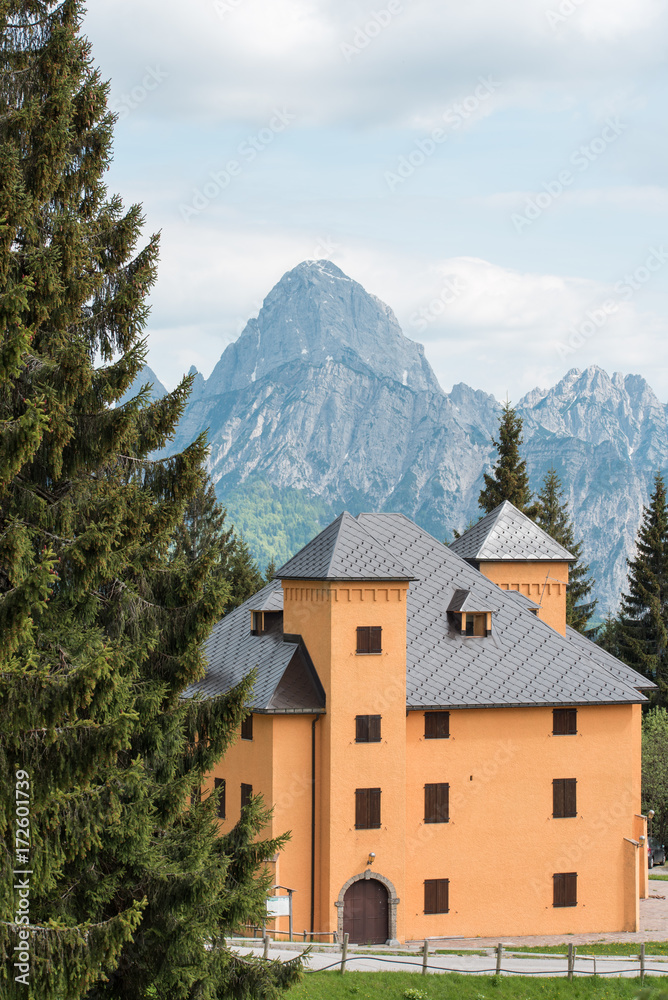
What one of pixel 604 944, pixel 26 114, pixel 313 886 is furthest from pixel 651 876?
pixel 26 114

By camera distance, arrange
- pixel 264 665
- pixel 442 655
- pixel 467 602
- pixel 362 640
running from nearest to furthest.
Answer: pixel 362 640 → pixel 264 665 → pixel 442 655 → pixel 467 602

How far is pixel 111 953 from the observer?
13.3 metres

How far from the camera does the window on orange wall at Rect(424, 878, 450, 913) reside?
37.6m

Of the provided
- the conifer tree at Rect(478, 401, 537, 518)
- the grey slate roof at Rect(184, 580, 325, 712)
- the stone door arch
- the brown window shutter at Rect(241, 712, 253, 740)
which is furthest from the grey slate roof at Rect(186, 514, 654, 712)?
the conifer tree at Rect(478, 401, 537, 518)

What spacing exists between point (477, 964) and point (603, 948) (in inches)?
246

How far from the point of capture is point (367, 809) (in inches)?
1432

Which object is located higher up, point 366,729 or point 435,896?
point 366,729

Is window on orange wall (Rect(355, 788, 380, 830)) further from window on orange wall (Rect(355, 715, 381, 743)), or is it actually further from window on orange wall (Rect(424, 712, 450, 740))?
window on orange wall (Rect(424, 712, 450, 740))

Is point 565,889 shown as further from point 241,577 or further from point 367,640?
point 241,577

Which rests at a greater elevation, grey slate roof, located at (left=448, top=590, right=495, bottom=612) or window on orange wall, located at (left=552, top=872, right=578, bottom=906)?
grey slate roof, located at (left=448, top=590, right=495, bottom=612)

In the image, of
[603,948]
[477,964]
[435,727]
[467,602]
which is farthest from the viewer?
[467,602]

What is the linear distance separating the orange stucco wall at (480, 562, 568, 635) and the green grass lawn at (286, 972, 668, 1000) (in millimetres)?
18792

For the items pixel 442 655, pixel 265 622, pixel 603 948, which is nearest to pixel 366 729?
pixel 442 655

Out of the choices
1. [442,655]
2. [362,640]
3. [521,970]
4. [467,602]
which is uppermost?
[467,602]
